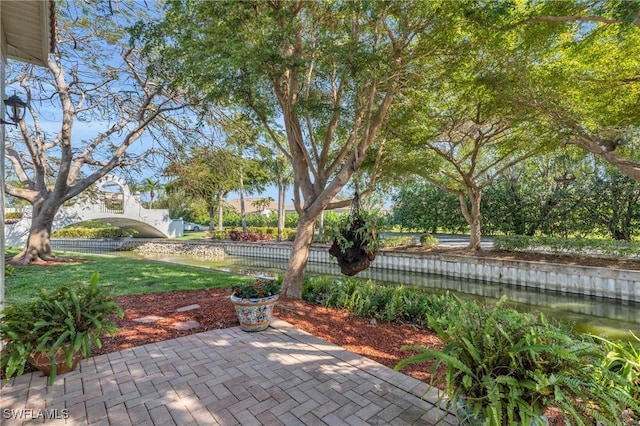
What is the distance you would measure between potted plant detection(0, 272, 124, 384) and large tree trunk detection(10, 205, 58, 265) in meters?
10.0

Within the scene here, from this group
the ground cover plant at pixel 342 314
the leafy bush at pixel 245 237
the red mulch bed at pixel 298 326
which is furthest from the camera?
the leafy bush at pixel 245 237

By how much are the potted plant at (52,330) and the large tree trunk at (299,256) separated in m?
3.15

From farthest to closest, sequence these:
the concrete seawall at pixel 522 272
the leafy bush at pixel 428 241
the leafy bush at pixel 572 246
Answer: the leafy bush at pixel 428 241 < the leafy bush at pixel 572 246 < the concrete seawall at pixel 522 272

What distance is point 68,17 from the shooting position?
7812 millimetres

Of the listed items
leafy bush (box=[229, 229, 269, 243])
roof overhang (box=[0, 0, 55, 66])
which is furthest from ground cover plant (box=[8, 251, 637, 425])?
leafy bush (box=[229, 229, 269, 243])

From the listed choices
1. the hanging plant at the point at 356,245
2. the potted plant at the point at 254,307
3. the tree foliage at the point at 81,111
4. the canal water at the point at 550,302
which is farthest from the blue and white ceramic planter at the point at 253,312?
the tree foliage at the point at 81,111

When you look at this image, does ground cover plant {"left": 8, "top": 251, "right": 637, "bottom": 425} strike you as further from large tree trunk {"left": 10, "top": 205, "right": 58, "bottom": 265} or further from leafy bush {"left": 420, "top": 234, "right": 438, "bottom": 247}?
leafy bush {"left": 420, "top": 234, "right": 438, "bottom": 247}

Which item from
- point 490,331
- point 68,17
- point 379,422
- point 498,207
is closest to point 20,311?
point 379,422

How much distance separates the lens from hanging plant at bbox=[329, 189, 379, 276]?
4582 mm

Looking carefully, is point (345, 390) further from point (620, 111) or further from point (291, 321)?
point (620, 111)

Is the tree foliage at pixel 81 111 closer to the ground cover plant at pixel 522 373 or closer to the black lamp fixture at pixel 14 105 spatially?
the black lamp fixture at pixel 14 105

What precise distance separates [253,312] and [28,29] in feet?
13.7

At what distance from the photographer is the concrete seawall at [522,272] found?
27.1 ft

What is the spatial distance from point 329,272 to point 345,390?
10527 millimetres
